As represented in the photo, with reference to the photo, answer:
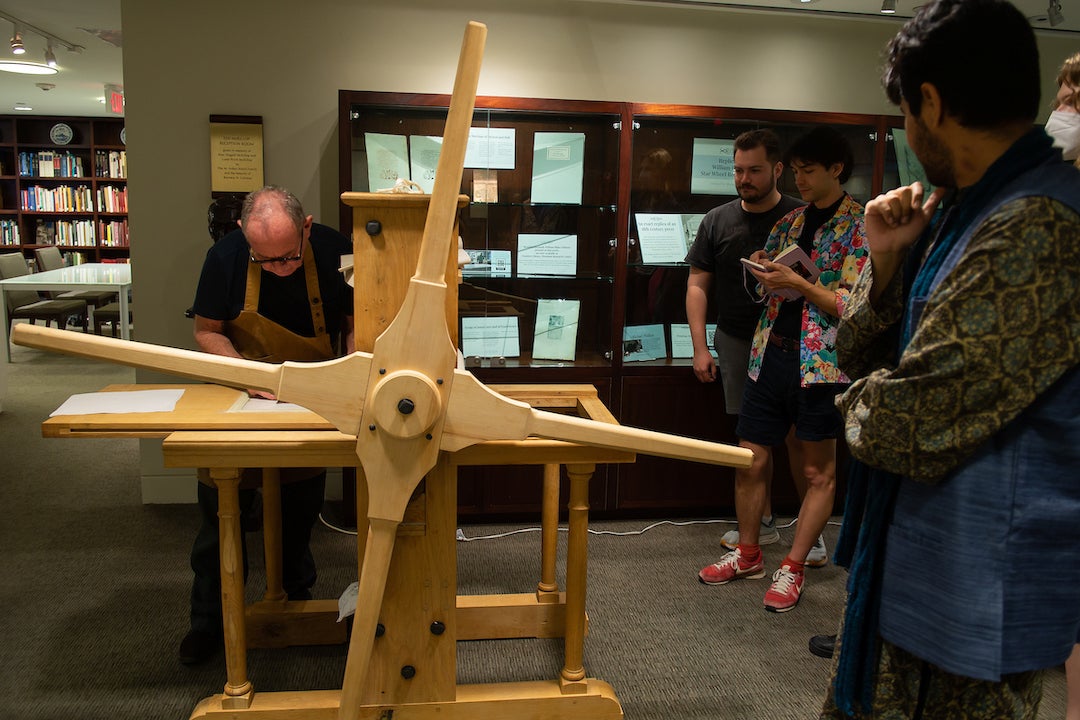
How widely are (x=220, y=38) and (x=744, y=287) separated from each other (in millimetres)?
2315

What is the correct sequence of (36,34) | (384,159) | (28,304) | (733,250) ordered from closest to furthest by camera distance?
(733,250)
(384,159)
(36,34)
(28,304)

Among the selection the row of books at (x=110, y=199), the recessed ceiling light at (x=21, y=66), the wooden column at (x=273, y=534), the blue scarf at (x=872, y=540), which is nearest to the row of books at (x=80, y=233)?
the row of books at (x=110, y=199)

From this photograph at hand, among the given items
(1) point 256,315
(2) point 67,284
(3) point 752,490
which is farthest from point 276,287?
(2) point 67,284

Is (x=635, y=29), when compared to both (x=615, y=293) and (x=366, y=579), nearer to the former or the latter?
(x=615, y=293)

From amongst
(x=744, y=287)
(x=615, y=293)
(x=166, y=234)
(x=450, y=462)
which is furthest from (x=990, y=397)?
(x=166, y=234)

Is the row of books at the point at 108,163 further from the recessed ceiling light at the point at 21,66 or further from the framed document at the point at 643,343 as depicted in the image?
the framed document at the point at 643,343

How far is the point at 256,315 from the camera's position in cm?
237

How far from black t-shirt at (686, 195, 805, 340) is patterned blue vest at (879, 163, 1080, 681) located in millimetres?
1908

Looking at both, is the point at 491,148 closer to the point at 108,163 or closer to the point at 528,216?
the point at 528,216

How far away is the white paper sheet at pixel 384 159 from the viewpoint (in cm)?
322

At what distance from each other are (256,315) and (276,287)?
10cm

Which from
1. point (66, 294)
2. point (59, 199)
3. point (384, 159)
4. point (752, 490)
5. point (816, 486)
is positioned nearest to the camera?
point (816, 486)

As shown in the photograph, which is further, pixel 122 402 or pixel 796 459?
pixel 796 459

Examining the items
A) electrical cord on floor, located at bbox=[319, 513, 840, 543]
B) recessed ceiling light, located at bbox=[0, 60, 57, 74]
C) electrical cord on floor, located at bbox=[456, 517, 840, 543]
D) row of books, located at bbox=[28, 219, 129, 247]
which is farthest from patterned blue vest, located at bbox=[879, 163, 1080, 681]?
row of books, located at bbox=[28, 219, 129, 247]
